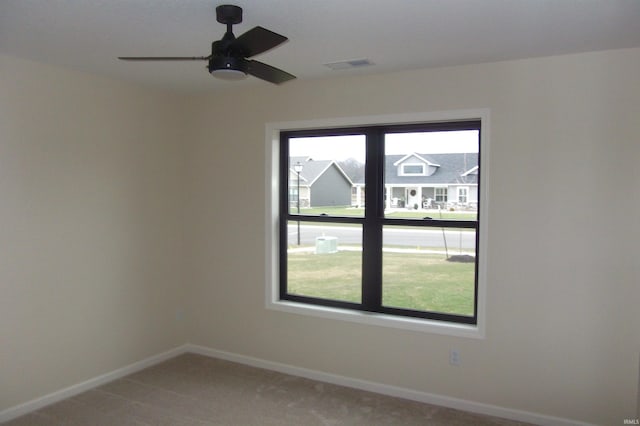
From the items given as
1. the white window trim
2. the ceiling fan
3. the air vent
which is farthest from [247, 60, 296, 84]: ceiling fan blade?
the white window trim

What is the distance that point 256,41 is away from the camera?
7.03 feet

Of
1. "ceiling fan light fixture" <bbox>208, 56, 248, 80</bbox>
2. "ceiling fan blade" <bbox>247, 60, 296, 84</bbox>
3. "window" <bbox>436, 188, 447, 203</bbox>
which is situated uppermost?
"ceiling fan blade" <bbox>247, 60, 296, 84</bbox>

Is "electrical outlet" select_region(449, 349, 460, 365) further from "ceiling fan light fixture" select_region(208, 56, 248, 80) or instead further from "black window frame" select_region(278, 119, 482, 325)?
"ceiling fan light fixture" select_region(208, 56, 248, 80)

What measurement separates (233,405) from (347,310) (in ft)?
3.92

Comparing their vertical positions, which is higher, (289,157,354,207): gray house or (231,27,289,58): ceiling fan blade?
(231,27,289,58): ceiling fan blade

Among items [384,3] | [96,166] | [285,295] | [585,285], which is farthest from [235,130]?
[585,285]

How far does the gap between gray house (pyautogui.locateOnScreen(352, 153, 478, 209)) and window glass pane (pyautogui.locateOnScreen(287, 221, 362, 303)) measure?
39cm

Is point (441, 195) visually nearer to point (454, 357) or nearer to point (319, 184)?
point (319, 184)

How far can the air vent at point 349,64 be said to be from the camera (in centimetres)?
329

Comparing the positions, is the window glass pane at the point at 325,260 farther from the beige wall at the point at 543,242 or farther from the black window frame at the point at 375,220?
the beige wall at the point at 543,242

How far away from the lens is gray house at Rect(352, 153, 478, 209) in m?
3.58

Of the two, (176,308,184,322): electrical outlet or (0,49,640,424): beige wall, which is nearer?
(0,49,640,424): beige wall

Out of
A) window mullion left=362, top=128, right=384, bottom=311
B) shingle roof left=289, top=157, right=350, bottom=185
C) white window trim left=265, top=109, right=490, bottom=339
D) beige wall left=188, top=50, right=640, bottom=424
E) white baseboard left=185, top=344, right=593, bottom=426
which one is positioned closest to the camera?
beige wall left=188, top=50, right=640, bottom=424

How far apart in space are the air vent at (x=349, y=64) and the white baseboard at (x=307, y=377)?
253 centimetres
